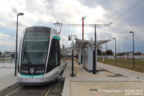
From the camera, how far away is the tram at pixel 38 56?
915 cm

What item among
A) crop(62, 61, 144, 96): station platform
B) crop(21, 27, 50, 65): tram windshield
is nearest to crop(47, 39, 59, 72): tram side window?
crop(21, 27, 50, 65): tram windshield

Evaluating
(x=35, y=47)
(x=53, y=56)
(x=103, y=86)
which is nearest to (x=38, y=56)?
(x=35, y=47)

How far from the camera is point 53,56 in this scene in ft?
33.5

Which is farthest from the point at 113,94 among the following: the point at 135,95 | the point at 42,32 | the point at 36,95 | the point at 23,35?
the point at 23,35

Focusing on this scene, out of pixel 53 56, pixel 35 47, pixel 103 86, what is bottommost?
pixel 103 86

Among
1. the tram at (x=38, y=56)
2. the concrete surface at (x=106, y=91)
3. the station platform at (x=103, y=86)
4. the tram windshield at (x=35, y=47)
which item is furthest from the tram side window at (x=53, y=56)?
the concrete surface at (x=106, y=91)

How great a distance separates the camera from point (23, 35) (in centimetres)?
1040

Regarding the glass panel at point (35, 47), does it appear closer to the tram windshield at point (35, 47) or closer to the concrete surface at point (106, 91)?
the tram windshield at point (35, 47)

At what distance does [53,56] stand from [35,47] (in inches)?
50.0

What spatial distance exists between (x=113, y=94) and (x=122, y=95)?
417 millimetres

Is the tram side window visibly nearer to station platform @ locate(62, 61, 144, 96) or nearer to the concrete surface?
station platform @ locate(62, 61, 144, 96)

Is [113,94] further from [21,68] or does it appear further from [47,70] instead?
[21,68]

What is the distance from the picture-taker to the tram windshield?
952 cm

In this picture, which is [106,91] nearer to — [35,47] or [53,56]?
[53,56]
